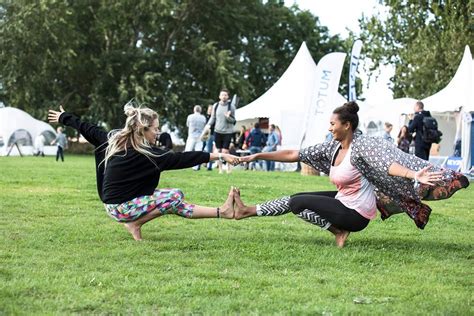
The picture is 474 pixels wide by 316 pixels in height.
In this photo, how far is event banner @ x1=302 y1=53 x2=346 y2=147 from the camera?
68.7 feet

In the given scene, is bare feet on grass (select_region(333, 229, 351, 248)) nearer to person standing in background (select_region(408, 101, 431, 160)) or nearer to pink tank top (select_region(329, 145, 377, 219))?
pink tank top (select_region(329, 145, 377, 219))

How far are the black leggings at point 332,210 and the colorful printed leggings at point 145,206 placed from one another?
1.15 metres

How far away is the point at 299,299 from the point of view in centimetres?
501

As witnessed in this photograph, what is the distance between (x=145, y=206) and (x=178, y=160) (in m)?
0.53

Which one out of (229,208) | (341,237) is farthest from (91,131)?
(341,237)

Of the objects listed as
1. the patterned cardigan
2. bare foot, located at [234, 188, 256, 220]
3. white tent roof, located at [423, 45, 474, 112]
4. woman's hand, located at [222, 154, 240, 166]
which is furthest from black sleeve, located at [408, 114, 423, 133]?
bare foot, located at [234, 188, 256, 220]

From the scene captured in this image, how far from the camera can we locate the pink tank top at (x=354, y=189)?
24.2ft

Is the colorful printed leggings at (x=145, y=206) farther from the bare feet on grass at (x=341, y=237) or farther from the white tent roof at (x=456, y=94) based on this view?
the white tent roof at (x=456, y=94)

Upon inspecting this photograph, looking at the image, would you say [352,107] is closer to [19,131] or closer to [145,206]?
[145,206]

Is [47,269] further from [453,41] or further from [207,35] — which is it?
[207,35]

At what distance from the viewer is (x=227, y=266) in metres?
6.18

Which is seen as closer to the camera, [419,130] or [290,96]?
[419,130]

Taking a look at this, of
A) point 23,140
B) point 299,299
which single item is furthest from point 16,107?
point 299,299

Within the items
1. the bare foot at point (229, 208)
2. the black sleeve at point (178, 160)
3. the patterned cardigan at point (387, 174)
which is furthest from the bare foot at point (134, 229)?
the patterned cardigan at point (387, 174)
